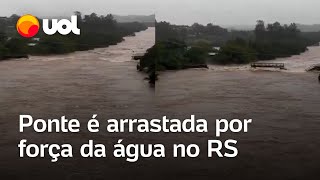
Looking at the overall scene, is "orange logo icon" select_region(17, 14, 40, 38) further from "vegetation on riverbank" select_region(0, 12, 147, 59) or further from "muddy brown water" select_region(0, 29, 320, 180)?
"vegetation on riverbank" select_region(0, 12, 147, 59)

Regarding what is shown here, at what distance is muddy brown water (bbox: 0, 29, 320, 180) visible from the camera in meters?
4.46

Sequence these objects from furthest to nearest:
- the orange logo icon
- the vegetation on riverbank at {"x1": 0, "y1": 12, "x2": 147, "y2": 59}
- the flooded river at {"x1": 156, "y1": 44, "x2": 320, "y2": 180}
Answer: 1. the vegetation on riverbank at {"x1": 0, "y1": 12, "x2": 147, "y2": 59}
2. the orange logo icon
3. the flooded river at {"x1": 156, "y1": 44, "x2": 320, "y2": 180}

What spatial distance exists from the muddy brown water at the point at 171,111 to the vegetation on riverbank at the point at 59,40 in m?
2.98

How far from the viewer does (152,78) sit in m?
12.3

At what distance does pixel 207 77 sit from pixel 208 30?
18.0 feet

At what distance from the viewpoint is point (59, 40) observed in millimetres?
20016

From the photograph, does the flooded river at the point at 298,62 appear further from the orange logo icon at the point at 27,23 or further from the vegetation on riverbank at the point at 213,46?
the orange logo icon at the point at 27,23

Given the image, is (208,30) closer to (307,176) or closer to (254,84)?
(254,84)

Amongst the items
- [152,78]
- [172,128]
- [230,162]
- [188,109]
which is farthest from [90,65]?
[230,162]

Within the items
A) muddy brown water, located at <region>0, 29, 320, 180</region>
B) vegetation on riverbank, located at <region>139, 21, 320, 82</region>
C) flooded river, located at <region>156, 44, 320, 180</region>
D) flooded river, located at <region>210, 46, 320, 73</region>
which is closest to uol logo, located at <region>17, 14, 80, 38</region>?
muddy brown water, located at <region>0, 29, 320, 180</region>

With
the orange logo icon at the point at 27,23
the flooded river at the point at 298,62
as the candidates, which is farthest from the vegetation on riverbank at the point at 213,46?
the orange logo icon at the point at 27,23

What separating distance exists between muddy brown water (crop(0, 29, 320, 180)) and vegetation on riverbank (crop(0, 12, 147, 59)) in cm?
298

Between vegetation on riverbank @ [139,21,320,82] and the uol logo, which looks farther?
vegetation on riverbank @ [139,21,320,82]

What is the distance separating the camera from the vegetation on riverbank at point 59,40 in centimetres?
1852
